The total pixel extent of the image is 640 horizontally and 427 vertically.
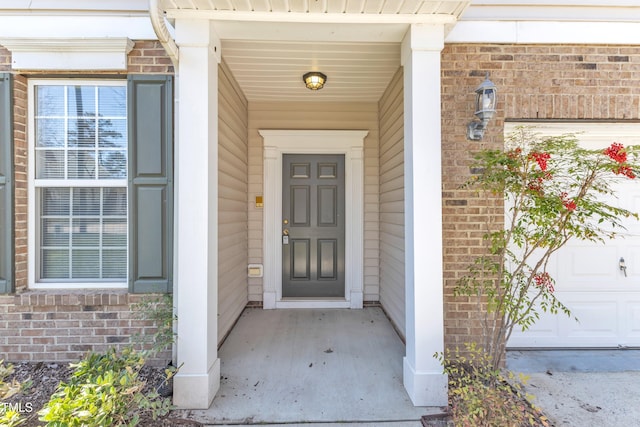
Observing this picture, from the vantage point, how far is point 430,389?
218 centimetres

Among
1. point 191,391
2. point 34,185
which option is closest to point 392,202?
point 191,391

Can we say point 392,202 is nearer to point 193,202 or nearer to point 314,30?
point 314,30

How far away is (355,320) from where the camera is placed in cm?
364

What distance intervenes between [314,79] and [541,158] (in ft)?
6.85

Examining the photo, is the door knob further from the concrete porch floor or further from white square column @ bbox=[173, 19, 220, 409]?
white square column @ bbox=[173, 19, 220, 409]

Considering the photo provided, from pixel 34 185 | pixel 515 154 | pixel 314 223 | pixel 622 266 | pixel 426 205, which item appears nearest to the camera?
pixel 515 154

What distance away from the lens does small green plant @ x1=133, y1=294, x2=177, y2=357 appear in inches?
90.0

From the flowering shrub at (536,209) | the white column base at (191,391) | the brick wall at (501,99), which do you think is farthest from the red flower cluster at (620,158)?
the white column base at (191,391)

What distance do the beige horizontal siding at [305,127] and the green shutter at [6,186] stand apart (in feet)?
7.10

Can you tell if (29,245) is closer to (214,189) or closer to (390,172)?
(214,189)

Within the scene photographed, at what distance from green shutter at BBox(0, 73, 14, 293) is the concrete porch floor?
177cm

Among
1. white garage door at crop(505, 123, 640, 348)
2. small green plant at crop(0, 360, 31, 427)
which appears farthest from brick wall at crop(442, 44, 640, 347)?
small green plant at crop(0, 360, 31, 427)

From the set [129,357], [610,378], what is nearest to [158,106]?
[129,357]

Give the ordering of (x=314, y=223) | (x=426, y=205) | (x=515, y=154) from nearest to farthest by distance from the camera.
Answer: (x=515, y=154)
(x=426, y=205)
(x=314, y=223)
